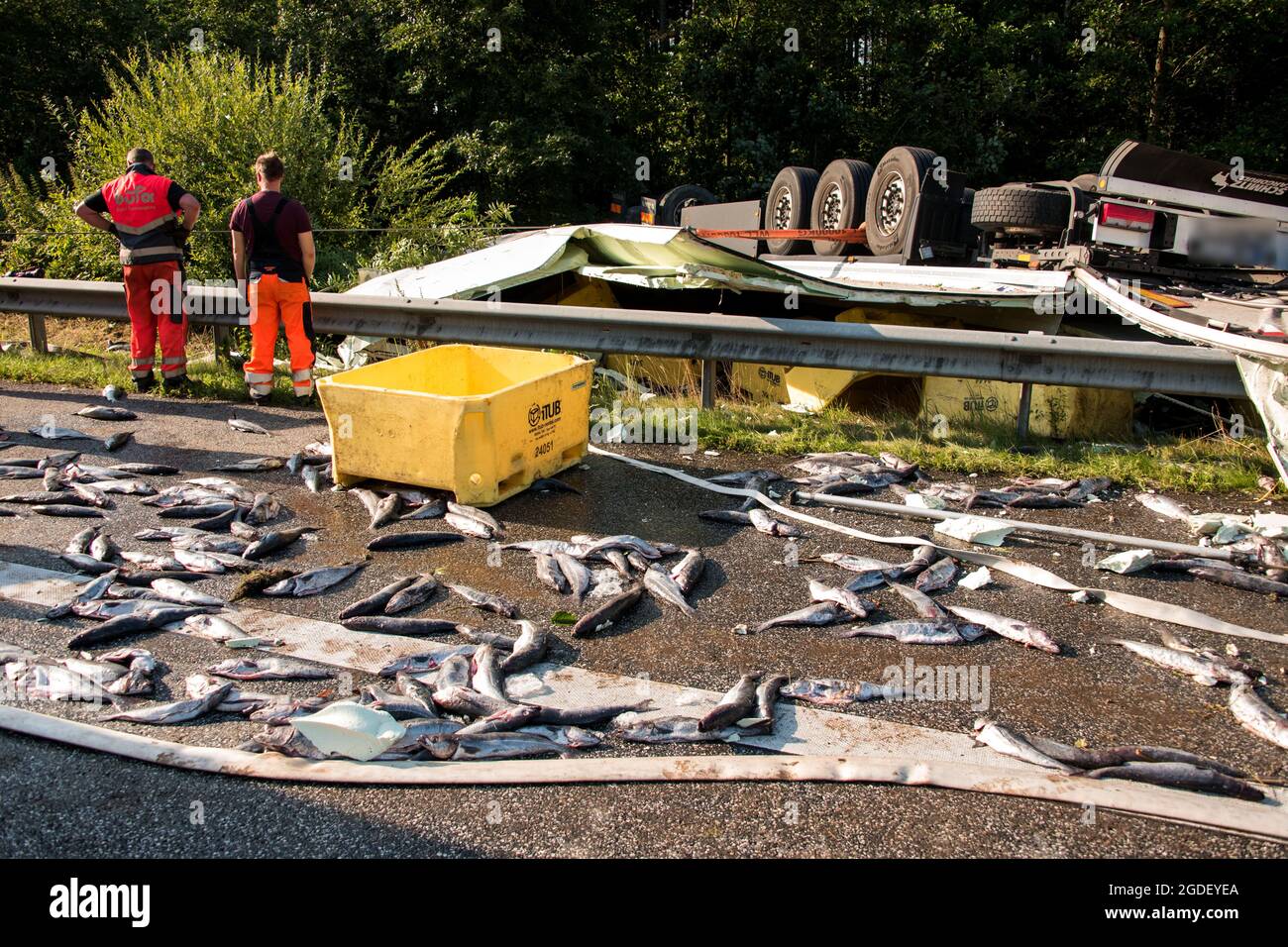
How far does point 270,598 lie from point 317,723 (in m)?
1.67

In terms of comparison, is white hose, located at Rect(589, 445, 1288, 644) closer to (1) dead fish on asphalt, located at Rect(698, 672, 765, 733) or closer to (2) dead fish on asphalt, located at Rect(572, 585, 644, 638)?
(2) dead fish on asphalt, located at Rect(572, 585, 644, 638)

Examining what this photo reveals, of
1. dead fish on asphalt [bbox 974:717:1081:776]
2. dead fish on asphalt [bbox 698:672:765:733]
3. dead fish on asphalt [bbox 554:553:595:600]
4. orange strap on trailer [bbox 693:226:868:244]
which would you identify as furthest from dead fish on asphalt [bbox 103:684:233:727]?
orange strap on trailer [bbox 693:226:868:244]

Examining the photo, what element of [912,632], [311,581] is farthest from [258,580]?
[912,632]

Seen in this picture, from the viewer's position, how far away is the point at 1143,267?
9.62 m

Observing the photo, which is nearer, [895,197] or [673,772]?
[673,772]

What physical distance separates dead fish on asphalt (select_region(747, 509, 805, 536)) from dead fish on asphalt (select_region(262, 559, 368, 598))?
2304 millimetres

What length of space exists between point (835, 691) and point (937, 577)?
4.54ft

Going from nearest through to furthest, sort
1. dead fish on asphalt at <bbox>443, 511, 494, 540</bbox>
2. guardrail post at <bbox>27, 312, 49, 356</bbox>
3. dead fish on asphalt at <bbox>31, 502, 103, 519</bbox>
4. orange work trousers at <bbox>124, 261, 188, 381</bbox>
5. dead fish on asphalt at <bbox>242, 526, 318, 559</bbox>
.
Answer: dead fish on asphalt at <bbox>242, 526, 318, 559</bbox> < dead fish on asphalt at <bbox>443, 511, 494, 540</bbox> < dead fish on asphalt at <bbox>31, 502, 103, 519</bbox> < orange work trousers at <bbox>124, 261, 188, 381</bbox> < guardrail post at <bbox>27, 312, 49, 356</bbox>

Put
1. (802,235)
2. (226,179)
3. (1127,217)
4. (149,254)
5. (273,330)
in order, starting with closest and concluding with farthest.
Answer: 1. (273,330)
2. (149,254)
3. (1127,217)
4. (802,235)
5. (226,179)

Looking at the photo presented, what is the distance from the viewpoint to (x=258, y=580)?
534cm

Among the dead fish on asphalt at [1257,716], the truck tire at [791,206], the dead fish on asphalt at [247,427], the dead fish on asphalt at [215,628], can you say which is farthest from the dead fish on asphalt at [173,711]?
the truck tire at [791,206]

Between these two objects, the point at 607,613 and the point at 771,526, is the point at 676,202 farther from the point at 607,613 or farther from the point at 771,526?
the point at 607,613

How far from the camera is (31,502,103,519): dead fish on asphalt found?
643 cm

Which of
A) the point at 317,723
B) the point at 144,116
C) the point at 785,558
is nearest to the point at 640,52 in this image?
the point at 144,116
